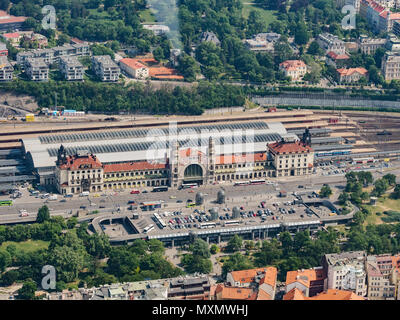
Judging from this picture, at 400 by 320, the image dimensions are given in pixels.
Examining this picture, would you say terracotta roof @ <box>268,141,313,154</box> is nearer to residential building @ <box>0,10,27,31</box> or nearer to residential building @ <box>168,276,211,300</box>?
residential building @ <box>168,276,211,300</box>

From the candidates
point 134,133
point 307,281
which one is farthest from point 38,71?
point 307,281

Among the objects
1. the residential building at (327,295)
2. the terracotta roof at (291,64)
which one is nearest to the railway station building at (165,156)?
the terracotta roof at (291,64)

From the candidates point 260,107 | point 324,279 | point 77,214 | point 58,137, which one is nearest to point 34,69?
point 58,137

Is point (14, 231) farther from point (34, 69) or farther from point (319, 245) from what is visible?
point (34, 69)

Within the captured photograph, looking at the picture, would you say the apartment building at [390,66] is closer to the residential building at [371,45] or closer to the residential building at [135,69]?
the residential building at [371,45]

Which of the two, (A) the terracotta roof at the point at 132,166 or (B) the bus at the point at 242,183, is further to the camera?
(B) the bus at the point at 242,183

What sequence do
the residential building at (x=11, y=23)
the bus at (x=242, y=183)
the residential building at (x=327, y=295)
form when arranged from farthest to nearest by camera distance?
the residential building at (x=11, y=23)
the bus at (x=242, y=183)
the residential building at (x=327, y=295)
